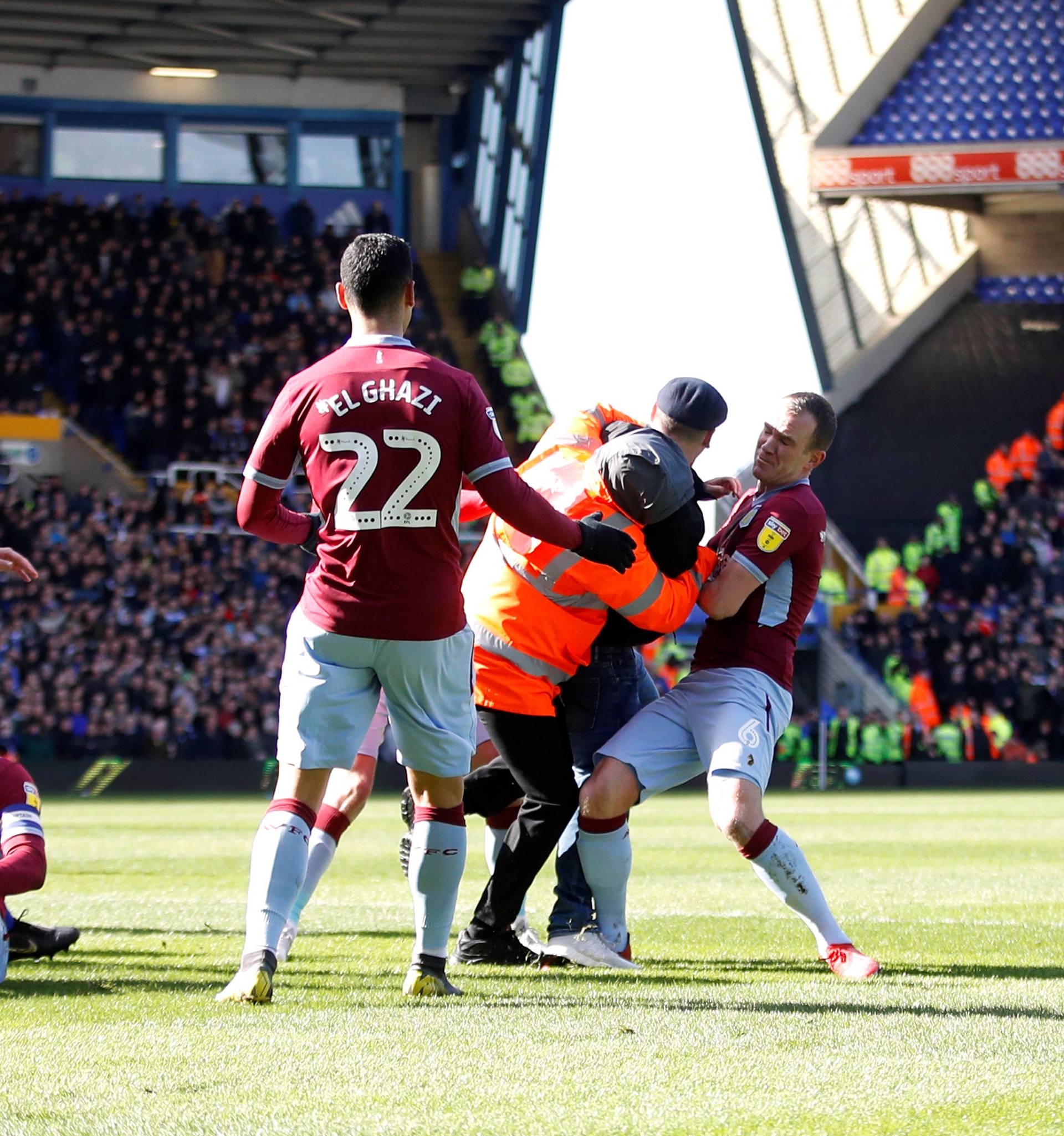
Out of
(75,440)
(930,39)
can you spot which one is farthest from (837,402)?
(75,440)

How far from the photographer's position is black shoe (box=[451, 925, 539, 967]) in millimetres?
6320

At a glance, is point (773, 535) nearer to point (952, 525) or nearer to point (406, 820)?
point (406, 820)

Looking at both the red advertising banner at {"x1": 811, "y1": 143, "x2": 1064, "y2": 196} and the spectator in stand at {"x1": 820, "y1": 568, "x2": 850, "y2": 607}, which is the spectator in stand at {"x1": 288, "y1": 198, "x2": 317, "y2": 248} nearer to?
the red advertising banner at {"x1": 811, "y1": 143, "x2": 1064, "y2": 196}

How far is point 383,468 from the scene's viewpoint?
16.7 feet

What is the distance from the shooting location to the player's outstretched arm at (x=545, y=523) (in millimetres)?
5145

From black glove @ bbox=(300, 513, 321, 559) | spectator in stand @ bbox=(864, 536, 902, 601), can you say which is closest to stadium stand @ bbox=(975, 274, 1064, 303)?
spectator in stand @ bbox=(864, 536, 902, 601)

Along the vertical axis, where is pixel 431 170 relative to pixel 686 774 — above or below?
above

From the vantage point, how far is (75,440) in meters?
31.7

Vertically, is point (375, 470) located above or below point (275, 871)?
above

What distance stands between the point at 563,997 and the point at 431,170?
40203mm

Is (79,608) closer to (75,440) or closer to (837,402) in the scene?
(75,440)

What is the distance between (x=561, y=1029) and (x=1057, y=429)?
33.4m

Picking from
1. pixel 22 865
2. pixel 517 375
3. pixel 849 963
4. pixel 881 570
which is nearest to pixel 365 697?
pixel 22 865

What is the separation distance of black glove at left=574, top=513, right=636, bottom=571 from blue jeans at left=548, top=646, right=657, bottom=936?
1.28 metres
